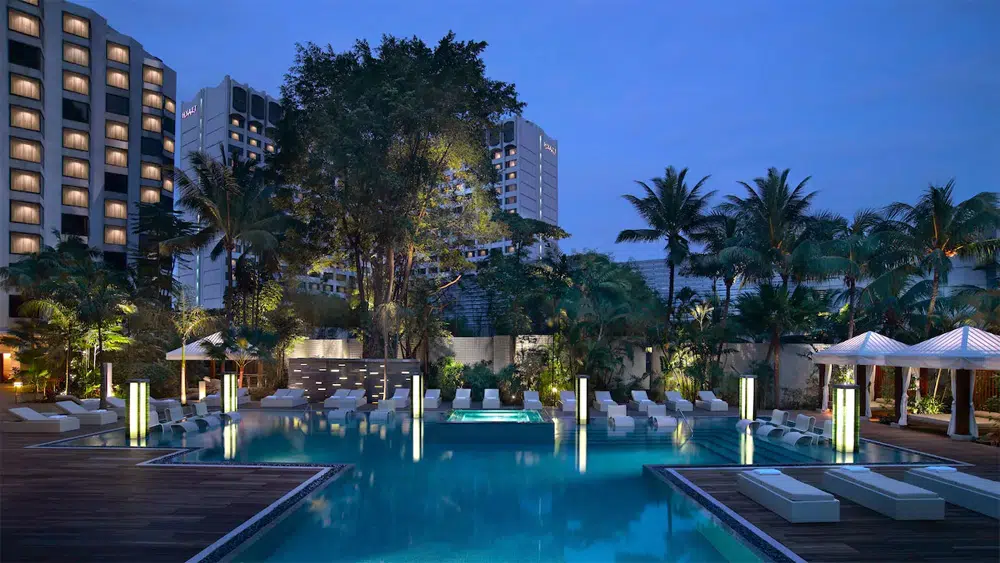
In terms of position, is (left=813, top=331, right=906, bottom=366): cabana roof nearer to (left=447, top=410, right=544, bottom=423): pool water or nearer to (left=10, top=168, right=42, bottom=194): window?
(left=447, top=410, right=544, bottom=423): pool water

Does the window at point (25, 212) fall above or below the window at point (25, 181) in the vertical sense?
below

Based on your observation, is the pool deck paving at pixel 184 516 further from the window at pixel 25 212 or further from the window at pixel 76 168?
the window at pixel 76 168

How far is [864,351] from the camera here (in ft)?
54.9

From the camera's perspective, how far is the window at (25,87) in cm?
3825

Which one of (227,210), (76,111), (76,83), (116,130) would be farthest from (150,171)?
(227,210)

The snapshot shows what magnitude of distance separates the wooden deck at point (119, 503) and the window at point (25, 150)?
33.3 m

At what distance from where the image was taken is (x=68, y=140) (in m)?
42.1

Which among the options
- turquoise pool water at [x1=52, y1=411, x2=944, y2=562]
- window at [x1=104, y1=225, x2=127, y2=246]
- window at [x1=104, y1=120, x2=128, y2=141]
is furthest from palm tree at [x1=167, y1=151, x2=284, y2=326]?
window at [x1=104, y1=120, x2=128, y2=141]

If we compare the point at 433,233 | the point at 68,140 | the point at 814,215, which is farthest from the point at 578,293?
the point at 68,140

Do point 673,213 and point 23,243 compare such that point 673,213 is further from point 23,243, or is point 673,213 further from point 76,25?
point 76,25

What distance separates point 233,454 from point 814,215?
20.4 meters

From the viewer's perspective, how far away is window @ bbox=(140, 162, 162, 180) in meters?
47.0

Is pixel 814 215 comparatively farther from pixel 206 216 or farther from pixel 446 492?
pixel 206 216

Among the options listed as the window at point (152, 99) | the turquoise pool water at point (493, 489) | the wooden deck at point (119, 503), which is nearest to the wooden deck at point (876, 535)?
the turquoise pool water at point (493, 489)
